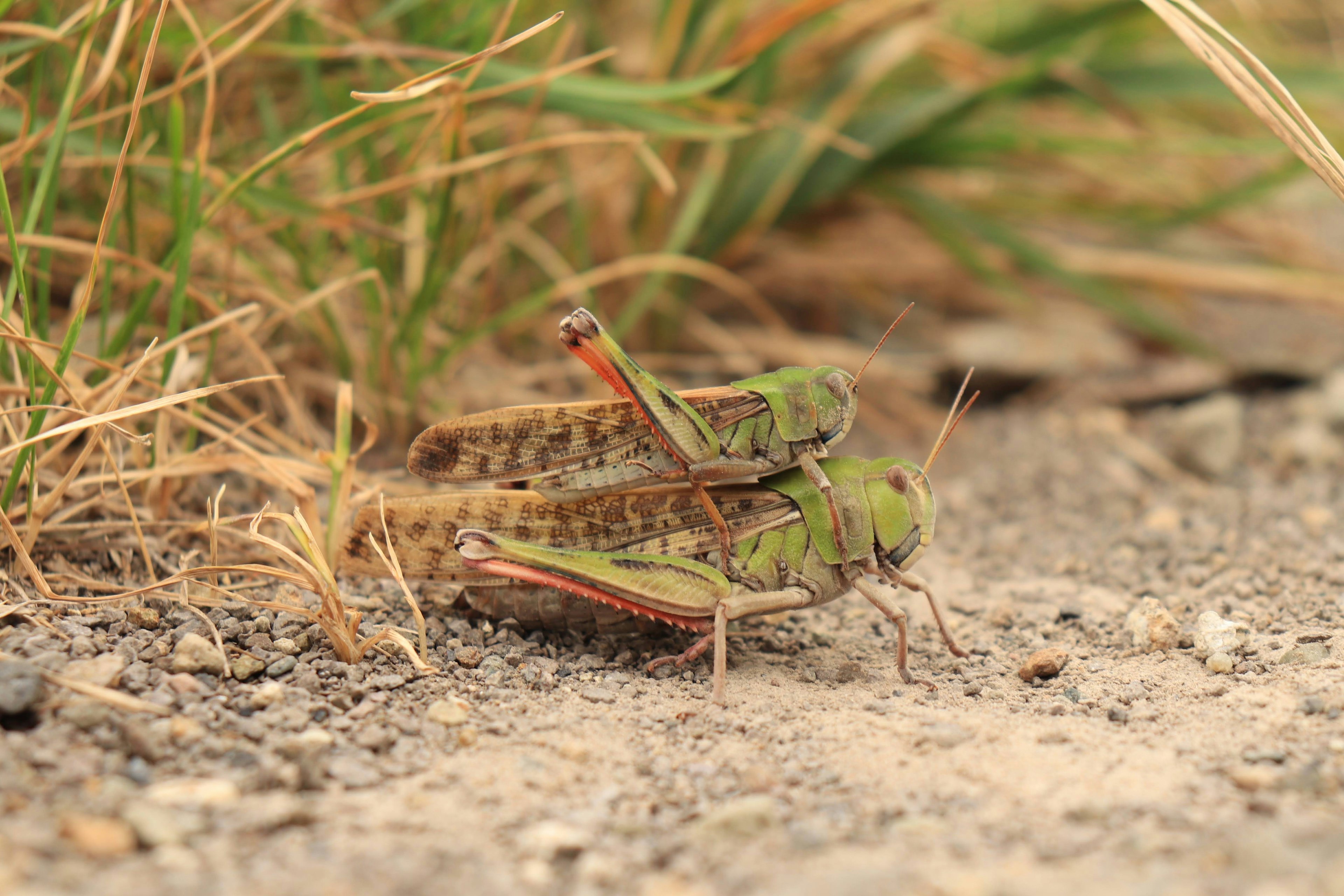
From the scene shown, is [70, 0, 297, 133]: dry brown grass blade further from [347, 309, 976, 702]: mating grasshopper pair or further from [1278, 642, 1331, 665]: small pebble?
[1278, 642, 1331, 665]: small pebble

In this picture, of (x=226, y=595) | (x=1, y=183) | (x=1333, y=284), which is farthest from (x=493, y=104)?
(x=1333, y=284)

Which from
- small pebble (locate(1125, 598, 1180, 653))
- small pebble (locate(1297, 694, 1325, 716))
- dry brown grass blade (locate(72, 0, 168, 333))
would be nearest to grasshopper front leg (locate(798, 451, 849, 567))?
small pebble (locate(1125, 598, 1180, 653))

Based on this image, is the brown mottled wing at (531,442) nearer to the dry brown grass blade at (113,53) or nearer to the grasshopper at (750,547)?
the grasshopper at (750,547)

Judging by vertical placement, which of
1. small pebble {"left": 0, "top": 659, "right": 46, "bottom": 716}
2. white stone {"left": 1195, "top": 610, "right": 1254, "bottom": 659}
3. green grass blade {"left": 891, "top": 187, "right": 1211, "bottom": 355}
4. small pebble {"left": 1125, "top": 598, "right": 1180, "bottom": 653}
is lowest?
small pebble {"left": 0, "top": 659, "right": 46, "bottom": 716}

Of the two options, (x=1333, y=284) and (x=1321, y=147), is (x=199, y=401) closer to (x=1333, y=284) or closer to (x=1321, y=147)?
(x=1321, y=147)

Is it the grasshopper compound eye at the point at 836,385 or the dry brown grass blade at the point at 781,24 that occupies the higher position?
the dry brown grass blade at the point at 781,24

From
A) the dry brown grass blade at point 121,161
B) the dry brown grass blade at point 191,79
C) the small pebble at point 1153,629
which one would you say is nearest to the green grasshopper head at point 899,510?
the small pebble at point 1153,629

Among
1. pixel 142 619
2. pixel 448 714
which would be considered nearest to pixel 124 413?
pixel 142 619
